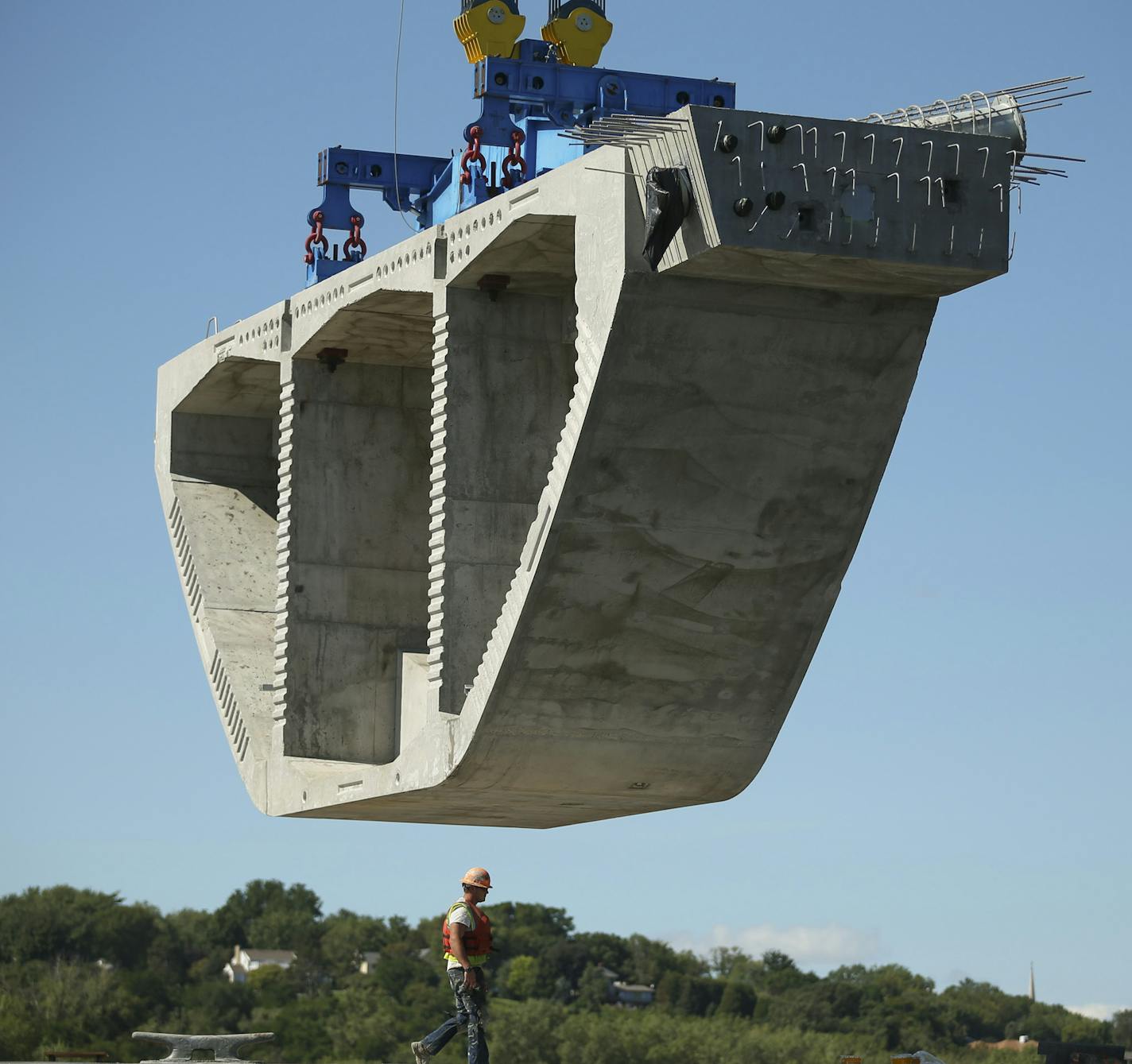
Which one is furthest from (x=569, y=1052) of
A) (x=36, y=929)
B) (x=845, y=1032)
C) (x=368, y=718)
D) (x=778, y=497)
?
(x=778, y=497)

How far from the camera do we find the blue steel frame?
34.1m

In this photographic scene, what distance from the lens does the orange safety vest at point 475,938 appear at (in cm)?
2238

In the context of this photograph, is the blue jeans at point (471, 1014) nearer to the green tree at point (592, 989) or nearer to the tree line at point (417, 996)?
the tree line at point (417, 996)

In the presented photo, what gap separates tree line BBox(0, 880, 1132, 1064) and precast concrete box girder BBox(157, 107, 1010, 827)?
56291 mm

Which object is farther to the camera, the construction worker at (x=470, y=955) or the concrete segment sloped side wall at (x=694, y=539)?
the concrete segment sloped side wall at (x=694, y=539)

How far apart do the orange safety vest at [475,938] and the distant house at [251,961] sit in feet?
340

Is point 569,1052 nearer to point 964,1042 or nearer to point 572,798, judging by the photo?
point 964,1042

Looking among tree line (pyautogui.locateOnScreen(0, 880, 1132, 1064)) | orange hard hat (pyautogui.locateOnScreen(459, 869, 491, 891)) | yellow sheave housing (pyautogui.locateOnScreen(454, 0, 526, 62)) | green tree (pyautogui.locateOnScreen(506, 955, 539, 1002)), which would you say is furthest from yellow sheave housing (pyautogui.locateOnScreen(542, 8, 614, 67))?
green tree (pyautogui.locateOnScreen(506, 955, 539, 1002))

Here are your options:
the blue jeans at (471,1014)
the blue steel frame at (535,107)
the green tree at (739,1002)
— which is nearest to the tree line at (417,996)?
the green tree at (739,1002)

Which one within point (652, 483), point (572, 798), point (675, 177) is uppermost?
point (675, 177)

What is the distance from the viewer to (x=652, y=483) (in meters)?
25.7

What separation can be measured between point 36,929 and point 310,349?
8009 cm

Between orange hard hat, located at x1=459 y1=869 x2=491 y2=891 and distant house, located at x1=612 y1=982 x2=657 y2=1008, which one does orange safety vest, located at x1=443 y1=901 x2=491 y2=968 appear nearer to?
orange hard hat, located at x1=459 y1=869 x2=491 y2=891

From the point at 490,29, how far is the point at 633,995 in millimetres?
95517
